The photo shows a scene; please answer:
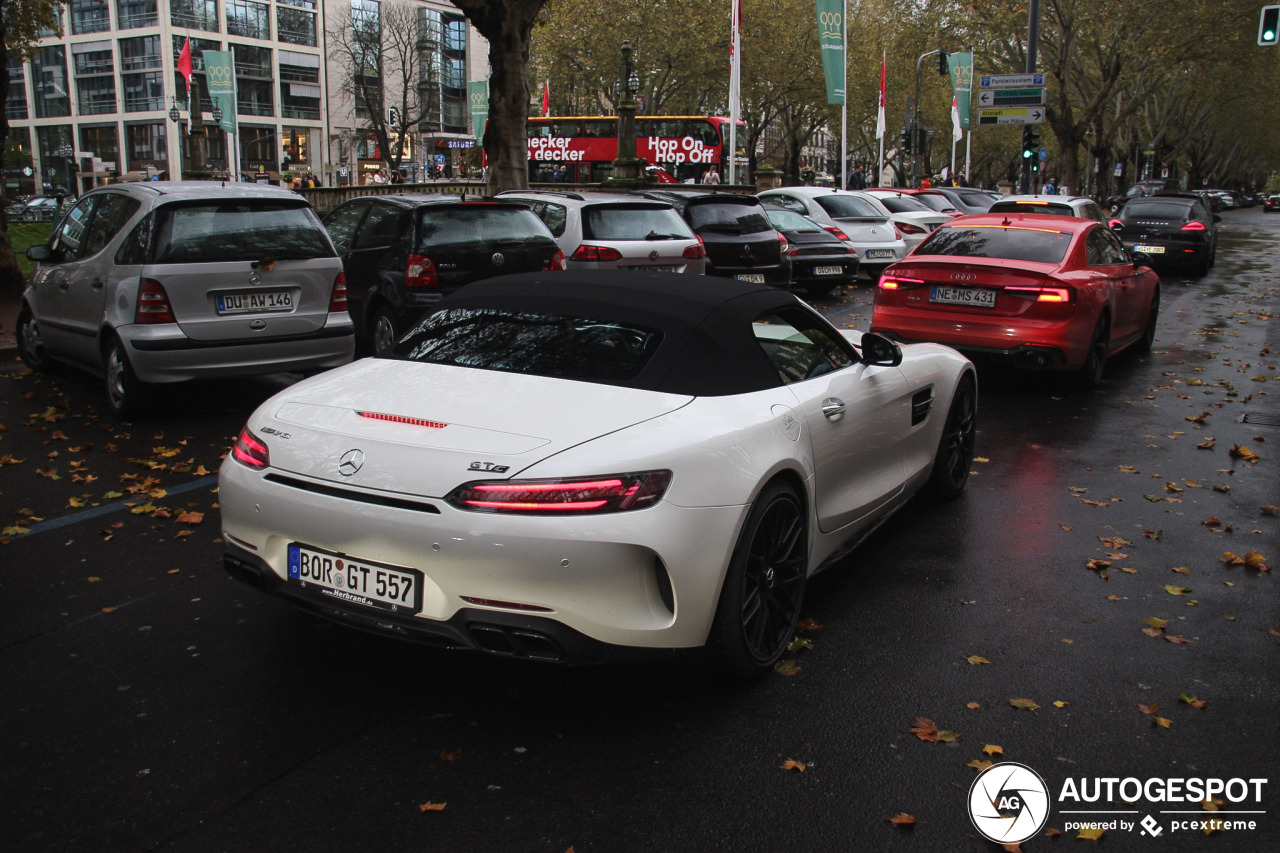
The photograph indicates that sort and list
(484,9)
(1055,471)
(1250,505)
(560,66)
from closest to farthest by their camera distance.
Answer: (1250,505) → (1055,471) → (484,9) → (560,66)

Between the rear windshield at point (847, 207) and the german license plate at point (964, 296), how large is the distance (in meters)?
11.6

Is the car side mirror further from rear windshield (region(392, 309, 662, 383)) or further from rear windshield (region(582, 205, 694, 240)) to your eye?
rear windshield (region(582, 205, 694, 240))

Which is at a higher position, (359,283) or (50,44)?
(50,44)

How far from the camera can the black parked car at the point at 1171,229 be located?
75.0 feet

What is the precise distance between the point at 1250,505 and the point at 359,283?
8.08 metres

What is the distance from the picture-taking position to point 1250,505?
639cm

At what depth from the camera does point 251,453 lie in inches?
151

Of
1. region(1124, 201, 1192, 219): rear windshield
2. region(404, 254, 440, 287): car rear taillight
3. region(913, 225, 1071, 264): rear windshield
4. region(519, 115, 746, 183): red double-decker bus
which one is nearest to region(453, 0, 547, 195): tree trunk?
region(404, 254, 440, 287): car rear taillight

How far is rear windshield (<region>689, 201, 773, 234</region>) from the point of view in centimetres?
1567

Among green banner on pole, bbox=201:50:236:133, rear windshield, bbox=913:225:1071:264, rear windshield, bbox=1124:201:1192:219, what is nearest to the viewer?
rear windshield, bbox=913:225:1071:264

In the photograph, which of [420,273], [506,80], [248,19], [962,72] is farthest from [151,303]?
[248,19]

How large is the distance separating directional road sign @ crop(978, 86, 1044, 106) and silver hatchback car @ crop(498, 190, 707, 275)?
1881 centimetres

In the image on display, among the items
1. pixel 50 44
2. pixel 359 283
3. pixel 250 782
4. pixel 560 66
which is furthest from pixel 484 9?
pixel 50 44

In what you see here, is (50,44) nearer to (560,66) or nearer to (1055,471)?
(560,66)
